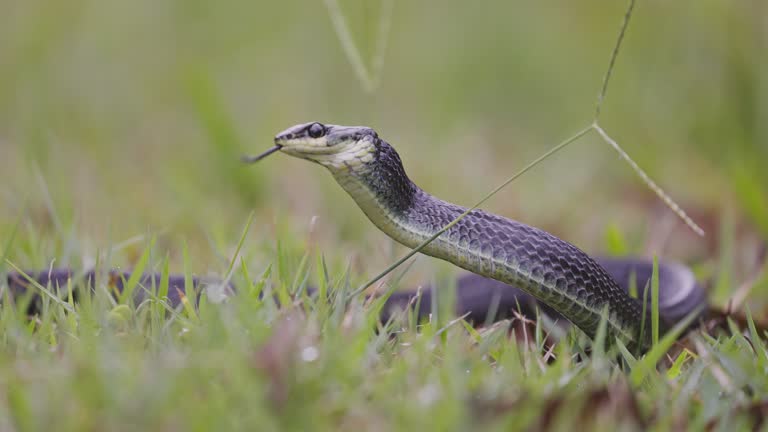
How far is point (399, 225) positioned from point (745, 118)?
137 inches

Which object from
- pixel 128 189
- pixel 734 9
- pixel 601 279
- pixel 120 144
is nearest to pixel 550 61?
pixel 734 9

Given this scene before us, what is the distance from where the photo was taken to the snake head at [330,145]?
264 cm

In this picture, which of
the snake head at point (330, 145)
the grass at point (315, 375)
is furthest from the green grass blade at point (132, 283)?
the snake head at point (330, 145)

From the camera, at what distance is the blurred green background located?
188 inches

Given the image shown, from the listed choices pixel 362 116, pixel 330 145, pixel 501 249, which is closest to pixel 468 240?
pixel 501 249

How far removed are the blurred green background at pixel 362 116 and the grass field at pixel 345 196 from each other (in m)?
0.03

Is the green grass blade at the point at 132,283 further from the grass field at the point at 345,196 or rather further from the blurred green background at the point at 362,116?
the blurred green background at the point at 362,116

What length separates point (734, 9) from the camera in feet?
17.7

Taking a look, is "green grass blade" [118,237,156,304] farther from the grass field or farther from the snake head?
the snake head

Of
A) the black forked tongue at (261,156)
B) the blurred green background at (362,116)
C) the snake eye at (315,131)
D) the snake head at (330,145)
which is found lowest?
the blurred green background at (362,116)

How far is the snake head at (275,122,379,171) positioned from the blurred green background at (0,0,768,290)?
407 millimetres

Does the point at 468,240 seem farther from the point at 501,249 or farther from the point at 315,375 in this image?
the point at 315,375

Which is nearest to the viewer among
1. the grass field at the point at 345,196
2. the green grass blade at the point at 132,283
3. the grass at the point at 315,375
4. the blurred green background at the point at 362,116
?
the grass at the point at 315,375

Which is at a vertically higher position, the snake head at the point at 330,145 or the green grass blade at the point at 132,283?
the snake head at the point at 330,145
